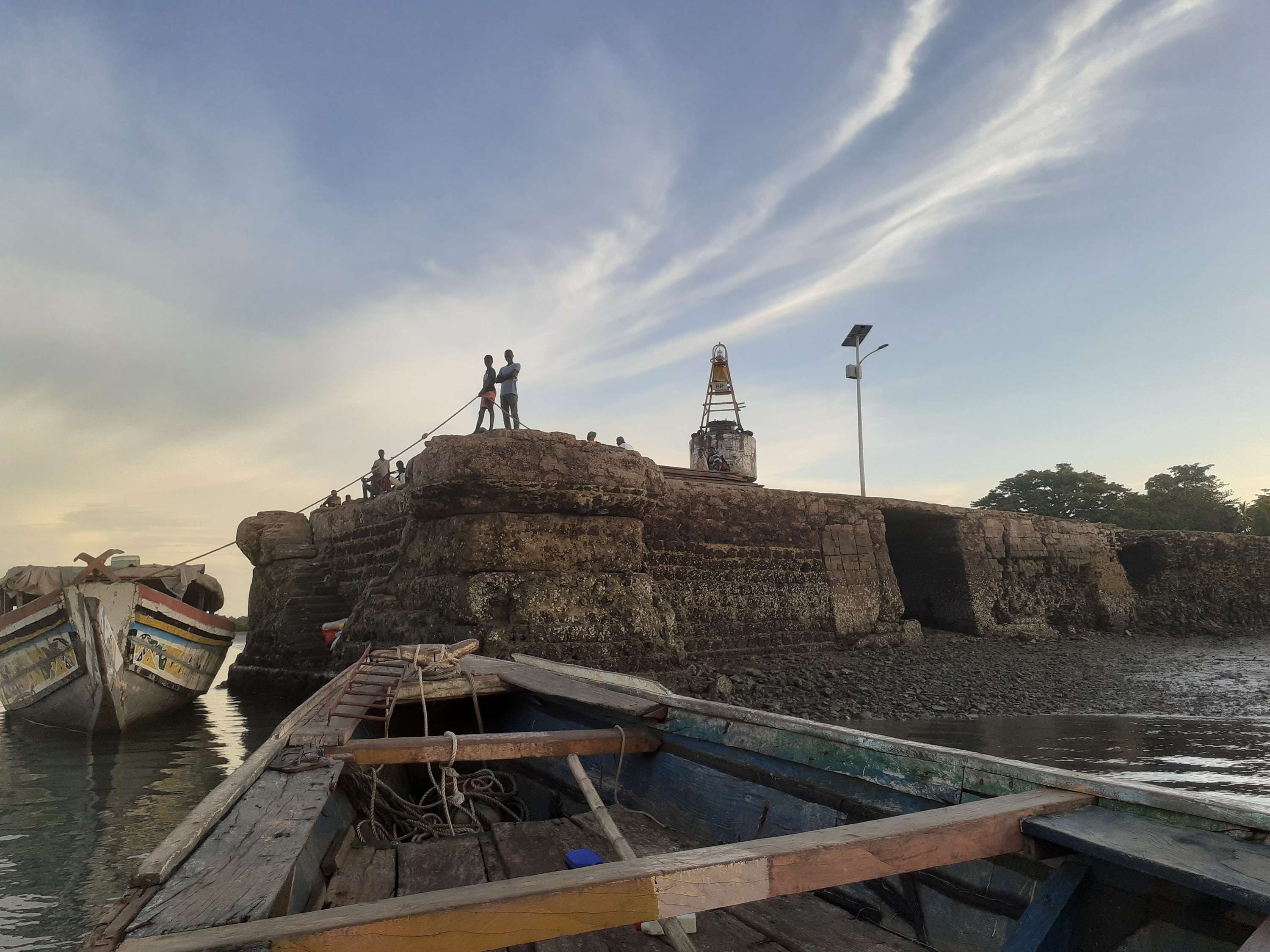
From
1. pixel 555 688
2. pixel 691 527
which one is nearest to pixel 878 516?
pixel 691 527

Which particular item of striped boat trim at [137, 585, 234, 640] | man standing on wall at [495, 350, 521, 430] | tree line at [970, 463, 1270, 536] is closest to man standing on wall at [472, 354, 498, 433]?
man standing on wall at [495, 350, 521, 430]

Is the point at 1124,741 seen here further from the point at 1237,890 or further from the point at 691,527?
the point at 1237,890

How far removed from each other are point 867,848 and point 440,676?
3536 millimetres

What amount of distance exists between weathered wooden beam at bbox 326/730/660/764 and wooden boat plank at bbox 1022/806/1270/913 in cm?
186

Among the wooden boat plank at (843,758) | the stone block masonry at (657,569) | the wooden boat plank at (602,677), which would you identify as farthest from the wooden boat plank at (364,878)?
the stone block masonry at (657,569)

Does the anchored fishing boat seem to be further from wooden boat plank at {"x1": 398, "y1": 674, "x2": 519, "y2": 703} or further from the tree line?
the tree line

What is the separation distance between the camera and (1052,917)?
5.39 ft

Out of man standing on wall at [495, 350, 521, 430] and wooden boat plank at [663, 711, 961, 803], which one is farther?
man standing on wall at [495, 350, 521, 430]

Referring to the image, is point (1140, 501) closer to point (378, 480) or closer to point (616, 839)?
point (378, 480)

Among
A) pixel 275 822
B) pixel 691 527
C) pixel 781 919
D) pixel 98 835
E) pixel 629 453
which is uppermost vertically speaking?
pixel 629 453

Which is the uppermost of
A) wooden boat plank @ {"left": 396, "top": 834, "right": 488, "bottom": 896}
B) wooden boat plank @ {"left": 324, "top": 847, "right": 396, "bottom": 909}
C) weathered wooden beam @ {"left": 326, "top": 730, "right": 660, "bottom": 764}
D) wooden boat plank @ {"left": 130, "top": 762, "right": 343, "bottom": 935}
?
wooden boat plank @ {"left": 130, "top": 762, "right": 343, "bottom": 935}

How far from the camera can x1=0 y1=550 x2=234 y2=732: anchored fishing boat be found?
28.0 ft

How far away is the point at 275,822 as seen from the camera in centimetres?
210

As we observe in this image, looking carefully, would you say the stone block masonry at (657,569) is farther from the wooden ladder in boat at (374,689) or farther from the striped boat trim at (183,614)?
the wooden ladder in boat at (374,689)
